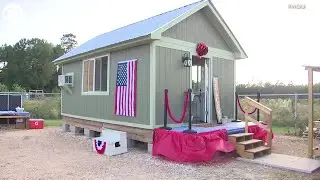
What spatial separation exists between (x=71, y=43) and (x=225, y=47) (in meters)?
63.8

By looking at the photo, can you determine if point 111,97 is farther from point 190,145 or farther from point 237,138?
point 237,138

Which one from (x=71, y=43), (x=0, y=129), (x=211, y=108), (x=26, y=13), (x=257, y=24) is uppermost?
(x=71, y=43)

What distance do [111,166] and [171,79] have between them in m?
2.80

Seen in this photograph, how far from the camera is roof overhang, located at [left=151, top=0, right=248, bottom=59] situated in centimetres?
767

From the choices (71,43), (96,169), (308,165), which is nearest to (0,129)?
(96,169)

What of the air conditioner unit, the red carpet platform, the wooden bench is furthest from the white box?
the wooden bench

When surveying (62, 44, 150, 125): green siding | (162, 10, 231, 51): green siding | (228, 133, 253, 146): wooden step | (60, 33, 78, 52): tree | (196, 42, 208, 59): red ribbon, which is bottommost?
(228, 133, 253, 146): wooden step

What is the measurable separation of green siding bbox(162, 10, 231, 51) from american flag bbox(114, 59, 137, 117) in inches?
54.0

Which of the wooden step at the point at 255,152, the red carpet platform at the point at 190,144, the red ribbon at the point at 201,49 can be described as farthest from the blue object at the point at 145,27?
the wooden step at the point at 255,152

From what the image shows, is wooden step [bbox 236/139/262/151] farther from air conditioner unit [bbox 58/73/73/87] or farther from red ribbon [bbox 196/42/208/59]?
air conditioner unit [bbox 58/73/73/87]

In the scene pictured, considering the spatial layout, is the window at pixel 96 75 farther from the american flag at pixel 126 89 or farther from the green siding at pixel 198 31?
the green siding at pixel 198 31

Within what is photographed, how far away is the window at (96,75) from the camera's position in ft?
32.8

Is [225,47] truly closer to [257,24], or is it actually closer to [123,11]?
[257,24]

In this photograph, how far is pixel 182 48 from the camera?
855cm
